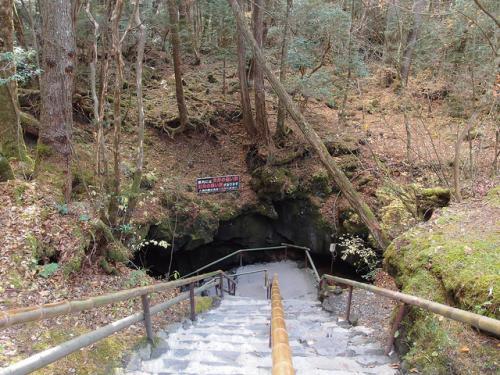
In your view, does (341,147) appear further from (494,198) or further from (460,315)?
(460,315)

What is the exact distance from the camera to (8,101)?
652 cm

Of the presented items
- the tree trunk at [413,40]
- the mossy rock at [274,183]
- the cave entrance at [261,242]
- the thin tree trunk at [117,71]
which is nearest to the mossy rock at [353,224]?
the cave entrance at [261,242]

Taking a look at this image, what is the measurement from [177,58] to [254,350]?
9727 mm

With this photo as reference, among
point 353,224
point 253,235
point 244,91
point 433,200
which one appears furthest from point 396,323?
point 253,235

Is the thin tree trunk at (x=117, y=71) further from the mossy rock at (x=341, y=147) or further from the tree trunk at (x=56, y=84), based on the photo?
the mossy rock at (x=341, y=147)

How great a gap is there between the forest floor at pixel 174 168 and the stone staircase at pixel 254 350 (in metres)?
0.47

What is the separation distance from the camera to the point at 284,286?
39.2 ft

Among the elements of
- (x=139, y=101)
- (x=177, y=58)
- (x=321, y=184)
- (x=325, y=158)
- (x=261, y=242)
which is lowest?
(x=261, y=242)

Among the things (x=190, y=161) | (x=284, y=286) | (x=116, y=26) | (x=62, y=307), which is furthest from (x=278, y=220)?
(x=62, y=307)

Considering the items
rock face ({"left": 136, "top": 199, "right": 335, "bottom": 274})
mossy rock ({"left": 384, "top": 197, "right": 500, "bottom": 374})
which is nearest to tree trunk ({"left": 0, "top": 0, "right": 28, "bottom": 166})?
rock face ({"left": 136, "top": 199, "right": 335, "bottom": 274})

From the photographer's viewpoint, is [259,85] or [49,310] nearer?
[49,310]

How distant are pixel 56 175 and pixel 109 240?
197cm

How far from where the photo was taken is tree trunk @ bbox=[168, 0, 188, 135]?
422 inches

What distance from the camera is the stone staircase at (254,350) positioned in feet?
11.2
